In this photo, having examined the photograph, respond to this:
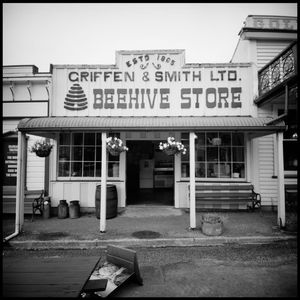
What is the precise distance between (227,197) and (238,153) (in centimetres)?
185

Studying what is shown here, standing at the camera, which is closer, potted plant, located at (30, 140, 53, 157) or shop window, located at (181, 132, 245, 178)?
potted plant, located at (30, 140, 53, 157)

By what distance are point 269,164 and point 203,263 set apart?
5.64 metres

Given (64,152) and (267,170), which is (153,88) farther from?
(267,170)

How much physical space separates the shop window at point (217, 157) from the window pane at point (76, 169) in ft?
13.4

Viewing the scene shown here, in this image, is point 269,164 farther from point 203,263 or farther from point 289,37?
point 203,263

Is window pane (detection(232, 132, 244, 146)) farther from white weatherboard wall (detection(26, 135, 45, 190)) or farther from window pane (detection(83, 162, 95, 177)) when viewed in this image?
white weatherboard wall (detection(26, 135, 45, 190))

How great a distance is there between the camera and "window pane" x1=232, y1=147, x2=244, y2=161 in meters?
9.14

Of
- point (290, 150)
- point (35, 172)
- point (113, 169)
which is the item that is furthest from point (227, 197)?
point (35, 172)

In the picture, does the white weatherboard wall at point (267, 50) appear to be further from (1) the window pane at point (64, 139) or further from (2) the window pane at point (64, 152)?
(2) the window pane at point (64, 152)

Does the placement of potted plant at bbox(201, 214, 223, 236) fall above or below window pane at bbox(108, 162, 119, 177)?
below

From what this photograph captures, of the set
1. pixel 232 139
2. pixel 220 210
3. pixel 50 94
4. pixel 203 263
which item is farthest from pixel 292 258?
pixel 50 94

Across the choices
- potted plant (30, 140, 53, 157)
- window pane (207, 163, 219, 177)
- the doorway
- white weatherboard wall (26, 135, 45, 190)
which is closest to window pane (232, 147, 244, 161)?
window pane (207, 163, 219, 177)

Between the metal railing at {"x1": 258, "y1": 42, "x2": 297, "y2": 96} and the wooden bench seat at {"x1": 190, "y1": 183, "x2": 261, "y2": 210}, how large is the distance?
3698mm

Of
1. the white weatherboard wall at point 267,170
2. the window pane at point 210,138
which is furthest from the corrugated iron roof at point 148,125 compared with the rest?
the window pane at point 210,138
